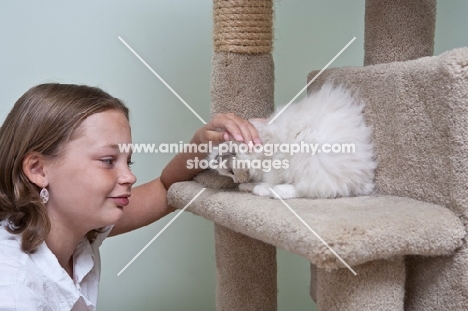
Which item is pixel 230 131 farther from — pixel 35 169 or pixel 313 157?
pixel 35 169

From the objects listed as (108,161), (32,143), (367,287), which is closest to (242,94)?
(108,161)

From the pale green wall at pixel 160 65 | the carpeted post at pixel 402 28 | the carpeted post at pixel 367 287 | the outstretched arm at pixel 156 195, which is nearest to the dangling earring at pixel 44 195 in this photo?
the outstretched arm at pixel 156 195

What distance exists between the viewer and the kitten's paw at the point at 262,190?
967mm

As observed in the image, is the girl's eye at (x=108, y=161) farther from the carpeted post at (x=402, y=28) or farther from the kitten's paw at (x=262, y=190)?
the carpeted post at (x=402, y=28)

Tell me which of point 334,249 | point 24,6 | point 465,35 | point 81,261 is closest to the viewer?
point 334,249

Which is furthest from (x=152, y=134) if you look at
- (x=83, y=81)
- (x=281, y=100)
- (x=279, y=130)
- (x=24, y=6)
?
(x=279, y=130)

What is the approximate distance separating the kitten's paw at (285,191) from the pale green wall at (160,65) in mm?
767

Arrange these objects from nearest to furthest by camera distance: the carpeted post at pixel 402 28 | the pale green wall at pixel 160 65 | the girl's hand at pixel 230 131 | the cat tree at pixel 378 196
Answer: the cat tree at pixel 378 196 < the girl's hand at pixel 230 131 < the carpeted post at pixel 402 28 < the pale green wall at pixel 160 65

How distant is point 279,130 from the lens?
1011 millimetres

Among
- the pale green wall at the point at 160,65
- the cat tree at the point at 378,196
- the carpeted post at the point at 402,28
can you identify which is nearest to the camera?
the cat tree at the point at 378,196

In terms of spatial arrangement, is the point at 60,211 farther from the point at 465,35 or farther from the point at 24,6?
the point at 465,35

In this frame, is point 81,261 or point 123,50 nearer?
point 81,261

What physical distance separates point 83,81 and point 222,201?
917 mm

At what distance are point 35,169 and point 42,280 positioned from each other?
0.22 metres
